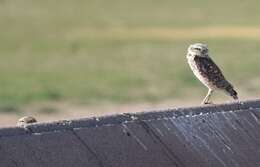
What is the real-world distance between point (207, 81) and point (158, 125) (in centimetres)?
415

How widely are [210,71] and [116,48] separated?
27.3 meters

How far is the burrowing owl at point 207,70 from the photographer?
10.2 m

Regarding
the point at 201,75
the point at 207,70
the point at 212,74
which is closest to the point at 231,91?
the point at 212,74

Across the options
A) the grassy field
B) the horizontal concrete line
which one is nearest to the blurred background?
the grassy field

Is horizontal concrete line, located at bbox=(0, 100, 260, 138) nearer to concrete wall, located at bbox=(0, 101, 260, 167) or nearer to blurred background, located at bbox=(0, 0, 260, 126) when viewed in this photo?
concrete wall, located at bbox=(0, 101, 260, 167)

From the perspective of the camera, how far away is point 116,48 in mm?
37562

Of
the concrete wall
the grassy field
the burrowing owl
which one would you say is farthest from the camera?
the grassy field

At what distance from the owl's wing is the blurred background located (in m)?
5.99

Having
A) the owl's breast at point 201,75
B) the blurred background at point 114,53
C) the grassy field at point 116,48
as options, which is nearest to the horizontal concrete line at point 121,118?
the owl's breast at point 201,75

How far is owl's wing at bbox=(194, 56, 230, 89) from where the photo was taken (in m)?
10.2

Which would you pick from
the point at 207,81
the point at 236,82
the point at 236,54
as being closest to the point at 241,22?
the point at 236,54

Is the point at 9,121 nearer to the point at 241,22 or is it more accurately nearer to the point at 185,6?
the point at 241,22

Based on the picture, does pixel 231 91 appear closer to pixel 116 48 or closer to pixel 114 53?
pixel 114 53

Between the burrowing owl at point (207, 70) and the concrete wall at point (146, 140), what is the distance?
3.13 metres
